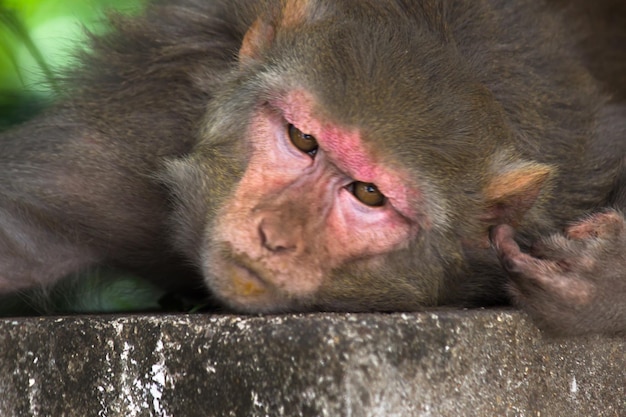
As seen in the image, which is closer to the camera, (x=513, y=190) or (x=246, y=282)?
(x=246, y=282)

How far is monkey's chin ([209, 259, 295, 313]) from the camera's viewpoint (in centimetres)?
264

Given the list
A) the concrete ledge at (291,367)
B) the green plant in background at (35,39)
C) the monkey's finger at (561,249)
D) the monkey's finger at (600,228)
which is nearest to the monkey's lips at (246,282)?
the concrete ledge at (291,367)

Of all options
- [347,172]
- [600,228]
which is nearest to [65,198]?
[347,172]

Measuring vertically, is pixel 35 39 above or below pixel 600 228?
below

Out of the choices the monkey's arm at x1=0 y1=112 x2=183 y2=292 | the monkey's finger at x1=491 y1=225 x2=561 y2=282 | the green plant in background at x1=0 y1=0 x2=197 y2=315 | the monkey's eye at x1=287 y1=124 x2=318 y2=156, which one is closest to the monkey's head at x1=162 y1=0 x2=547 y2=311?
the monkey's eye at x1=287 y1=124 x2=318 y2=156

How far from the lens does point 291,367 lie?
2.15 metres

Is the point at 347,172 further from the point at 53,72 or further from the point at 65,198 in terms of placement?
the point at 53,72

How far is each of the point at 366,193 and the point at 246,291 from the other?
0.46m

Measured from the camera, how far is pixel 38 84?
3.49 metres

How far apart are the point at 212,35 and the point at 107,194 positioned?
2.20 feet

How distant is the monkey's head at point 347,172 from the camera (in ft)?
8.74

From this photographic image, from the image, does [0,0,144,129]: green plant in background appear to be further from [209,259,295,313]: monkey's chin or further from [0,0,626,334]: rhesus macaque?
[209,259,295,313]: monkey's chin

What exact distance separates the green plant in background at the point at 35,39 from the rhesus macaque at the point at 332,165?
15 cm

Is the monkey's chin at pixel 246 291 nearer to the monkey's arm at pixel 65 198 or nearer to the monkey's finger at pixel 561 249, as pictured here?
the monkey's arm at pixel 65 198
